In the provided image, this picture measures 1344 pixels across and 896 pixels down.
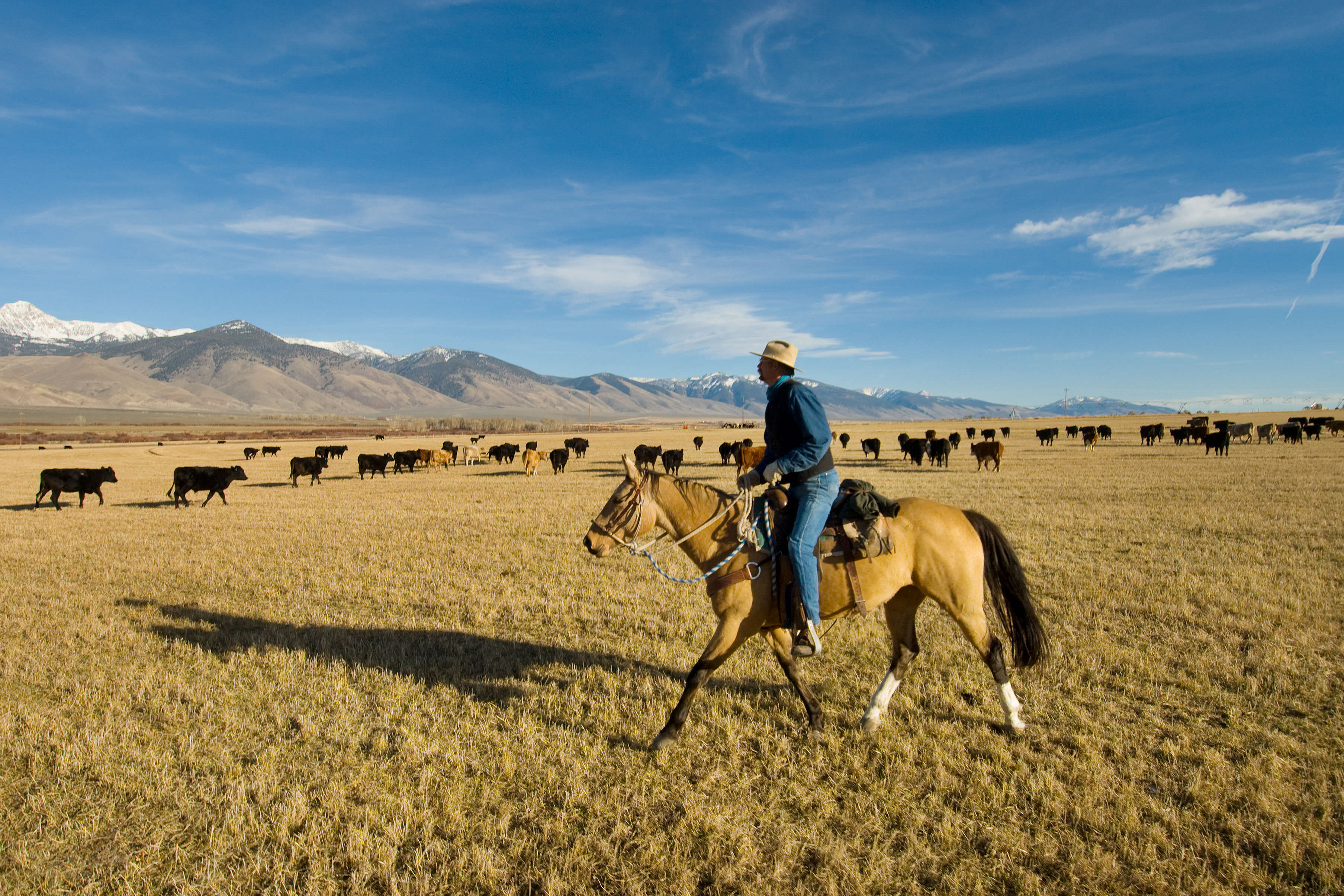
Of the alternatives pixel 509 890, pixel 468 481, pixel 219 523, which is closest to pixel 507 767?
pixel 509 890

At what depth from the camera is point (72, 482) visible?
1947 cm

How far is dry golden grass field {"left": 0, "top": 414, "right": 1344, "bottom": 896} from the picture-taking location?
11.8ft

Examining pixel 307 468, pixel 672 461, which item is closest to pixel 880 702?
pixel 672 461

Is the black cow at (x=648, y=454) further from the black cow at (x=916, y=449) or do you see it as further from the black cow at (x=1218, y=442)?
the black cow at (x=1218, y=442)

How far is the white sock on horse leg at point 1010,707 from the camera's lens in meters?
4.97

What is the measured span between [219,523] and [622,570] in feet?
38.9

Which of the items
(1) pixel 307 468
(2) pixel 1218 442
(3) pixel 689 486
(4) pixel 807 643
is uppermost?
(2) pixel 1218 442

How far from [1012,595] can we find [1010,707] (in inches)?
36.8

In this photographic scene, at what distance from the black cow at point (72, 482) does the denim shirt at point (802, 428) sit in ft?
76.9

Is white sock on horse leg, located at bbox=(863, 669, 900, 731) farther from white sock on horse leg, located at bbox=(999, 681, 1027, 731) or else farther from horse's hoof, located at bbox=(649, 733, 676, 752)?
horse's hoof, located at bbox=(649, 733, 676, 752)

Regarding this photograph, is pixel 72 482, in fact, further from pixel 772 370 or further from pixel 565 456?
pixel 772 370

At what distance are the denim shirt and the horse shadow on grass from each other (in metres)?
2.45

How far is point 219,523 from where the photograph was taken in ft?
52.3

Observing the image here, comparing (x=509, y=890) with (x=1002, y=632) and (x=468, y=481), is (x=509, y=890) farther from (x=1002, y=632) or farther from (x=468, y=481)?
(x=468, y=481)
